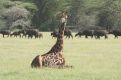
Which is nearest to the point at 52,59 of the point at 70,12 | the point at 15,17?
the point at 15,17

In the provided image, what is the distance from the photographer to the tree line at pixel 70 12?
86.8m

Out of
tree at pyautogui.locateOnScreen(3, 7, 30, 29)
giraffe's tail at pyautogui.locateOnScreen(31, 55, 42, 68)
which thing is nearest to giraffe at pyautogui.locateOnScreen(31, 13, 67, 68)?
giraffe's tail at pyautogui.locateOnScreen(31, 55, 42, 68)

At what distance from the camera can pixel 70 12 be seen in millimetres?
93250

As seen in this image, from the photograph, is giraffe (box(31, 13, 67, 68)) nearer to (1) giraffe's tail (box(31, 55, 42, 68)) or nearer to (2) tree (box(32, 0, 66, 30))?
(1) giraffe's tail (box(31, 55, 42, 68))

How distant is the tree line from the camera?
8675 cm

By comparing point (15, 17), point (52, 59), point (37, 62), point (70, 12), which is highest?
point (52, 59)

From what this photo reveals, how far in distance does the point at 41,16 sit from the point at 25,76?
8496 cm

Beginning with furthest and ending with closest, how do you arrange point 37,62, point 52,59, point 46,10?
point 46,10 < point 37,62 < point 52,59

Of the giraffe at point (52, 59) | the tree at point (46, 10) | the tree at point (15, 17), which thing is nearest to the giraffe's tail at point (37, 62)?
the giraffe at point (52, 59)

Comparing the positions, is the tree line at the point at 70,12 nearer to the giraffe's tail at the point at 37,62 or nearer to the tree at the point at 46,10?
the tree at the point at 46,10

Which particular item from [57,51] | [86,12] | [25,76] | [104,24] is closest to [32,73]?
[25,76]

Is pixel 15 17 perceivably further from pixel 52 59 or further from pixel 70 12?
pixel 52 59

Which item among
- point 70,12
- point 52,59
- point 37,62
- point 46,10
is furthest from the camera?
point 46,10

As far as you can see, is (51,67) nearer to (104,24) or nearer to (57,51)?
(57,51)
